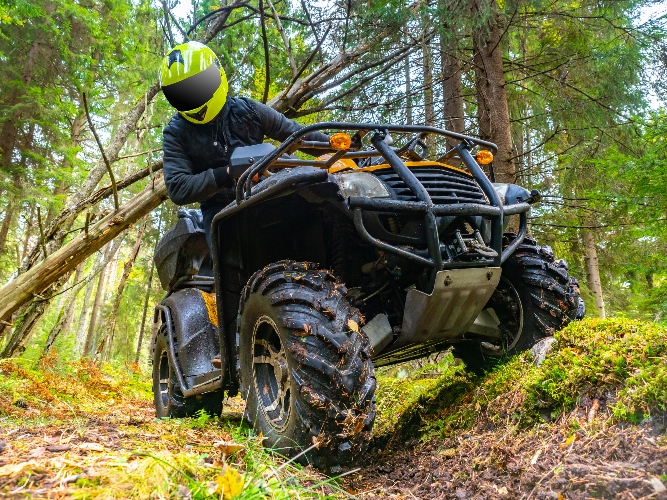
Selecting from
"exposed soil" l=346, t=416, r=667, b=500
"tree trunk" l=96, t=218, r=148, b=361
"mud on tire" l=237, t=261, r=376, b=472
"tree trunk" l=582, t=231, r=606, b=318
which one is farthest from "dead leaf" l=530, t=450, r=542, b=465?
"tree trunk" l=96, t=218, r=148, b=361

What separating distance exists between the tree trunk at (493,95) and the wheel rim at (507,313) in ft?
8.98

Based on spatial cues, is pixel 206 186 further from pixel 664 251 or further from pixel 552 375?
pixel 664 251

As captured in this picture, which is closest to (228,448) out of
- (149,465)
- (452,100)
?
(149,465)

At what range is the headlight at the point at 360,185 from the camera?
2256 mm

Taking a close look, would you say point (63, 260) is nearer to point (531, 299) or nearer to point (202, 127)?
point (202, 127)

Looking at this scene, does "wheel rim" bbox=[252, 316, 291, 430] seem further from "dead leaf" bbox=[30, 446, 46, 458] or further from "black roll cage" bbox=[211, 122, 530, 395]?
"dead leaf" bbox=[30, 446, 46, 458]

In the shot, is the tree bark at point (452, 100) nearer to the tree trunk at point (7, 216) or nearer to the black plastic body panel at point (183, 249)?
the black plastic body panel at point (183, 249)

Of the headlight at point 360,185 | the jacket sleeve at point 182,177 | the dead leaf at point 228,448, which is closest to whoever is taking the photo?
the dead leaf at point 228,448

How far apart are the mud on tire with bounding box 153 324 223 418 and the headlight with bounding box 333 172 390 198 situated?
1974 mm

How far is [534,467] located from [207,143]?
9.31 ft

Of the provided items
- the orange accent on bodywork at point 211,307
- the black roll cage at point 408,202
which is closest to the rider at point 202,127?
the orange accent on bodywork at point 211,307

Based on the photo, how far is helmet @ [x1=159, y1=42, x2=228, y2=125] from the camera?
3.26 m

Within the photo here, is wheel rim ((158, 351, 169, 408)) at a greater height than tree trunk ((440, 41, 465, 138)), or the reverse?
tree trunk ((440, 41, 465, 138))

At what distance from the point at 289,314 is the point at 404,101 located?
621 centimetres
